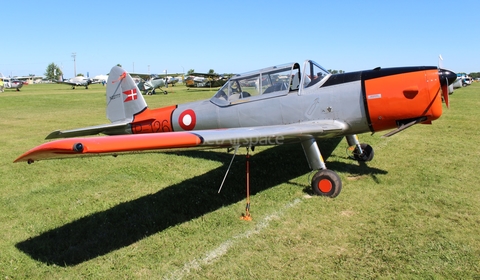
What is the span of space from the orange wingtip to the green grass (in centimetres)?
120

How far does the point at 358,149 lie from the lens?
6562mm

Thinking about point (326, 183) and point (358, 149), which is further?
point (358, 149)

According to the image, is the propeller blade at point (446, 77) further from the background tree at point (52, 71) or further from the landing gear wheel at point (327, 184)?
the background tree at point (52, 71)

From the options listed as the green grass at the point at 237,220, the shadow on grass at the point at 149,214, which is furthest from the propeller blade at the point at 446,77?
the shadow on grass at the point at 149,214

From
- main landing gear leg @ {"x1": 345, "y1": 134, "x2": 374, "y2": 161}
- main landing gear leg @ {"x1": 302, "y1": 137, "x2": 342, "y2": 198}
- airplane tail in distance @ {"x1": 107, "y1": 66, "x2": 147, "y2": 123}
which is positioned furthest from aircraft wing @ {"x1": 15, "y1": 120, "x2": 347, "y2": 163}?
airplane tail in distance @ {"x1": 107, "y1": 66, "x2": 147, "y2": 123}

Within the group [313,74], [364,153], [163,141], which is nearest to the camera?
[163,141]

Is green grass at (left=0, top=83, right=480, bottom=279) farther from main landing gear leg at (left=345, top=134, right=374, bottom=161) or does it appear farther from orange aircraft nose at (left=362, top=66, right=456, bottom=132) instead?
orange aircraft nose at (left=362, top=66, right=456, bottom=132)

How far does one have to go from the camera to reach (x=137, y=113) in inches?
291

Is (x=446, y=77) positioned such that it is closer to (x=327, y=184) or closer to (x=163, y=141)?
(x=327, y=184)

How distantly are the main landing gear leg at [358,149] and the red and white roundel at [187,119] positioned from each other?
3.12 meters

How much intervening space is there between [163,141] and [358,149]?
15.4ft

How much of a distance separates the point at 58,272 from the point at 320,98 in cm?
429

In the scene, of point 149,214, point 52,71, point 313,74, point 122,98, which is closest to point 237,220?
point 149,214

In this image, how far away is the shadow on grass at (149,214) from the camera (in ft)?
11.6
